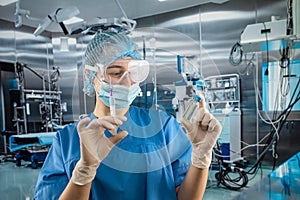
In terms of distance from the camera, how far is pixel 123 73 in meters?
0.87

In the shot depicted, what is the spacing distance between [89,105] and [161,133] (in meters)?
0.36

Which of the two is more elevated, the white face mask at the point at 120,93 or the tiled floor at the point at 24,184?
the white face mask at the point at 120,93

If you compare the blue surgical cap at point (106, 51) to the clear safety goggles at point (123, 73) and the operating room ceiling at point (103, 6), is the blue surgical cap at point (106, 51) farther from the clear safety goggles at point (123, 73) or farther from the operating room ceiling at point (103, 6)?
the operating room ceiling at point (103, 6)

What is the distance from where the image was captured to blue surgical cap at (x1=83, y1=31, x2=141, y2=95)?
0.91m

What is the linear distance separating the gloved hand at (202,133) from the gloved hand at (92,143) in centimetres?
23

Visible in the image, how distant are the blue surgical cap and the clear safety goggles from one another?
25 millimetres

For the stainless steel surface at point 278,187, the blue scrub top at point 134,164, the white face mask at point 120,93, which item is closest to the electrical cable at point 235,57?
the stainless steel surface at point 278,187

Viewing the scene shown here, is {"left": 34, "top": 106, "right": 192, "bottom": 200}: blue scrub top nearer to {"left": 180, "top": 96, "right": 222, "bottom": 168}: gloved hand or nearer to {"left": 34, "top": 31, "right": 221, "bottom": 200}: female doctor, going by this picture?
{"left": 34, "top": 31, "right": 221, "bottom": 200}: female doctor

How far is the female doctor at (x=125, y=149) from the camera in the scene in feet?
Answer: 2.65

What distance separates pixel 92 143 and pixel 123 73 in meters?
0.27

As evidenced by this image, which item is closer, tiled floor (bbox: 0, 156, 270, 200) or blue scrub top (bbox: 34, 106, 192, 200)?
blue scrub top (bbox: 34, 106, 192, 200)

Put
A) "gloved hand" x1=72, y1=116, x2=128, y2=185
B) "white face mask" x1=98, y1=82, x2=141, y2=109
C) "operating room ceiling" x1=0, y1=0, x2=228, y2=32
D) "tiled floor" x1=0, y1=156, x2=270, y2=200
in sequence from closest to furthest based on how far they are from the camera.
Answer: "gloved hand" x1=72, y1=116, x2=128, y2=185, "white face mask" x1=98, y1=82, x2=141, y2=109, "tiled floor" x1=0, y1=156, x2=270, y2=200, "operating room ceiling" x1=0, y1=0, x2=228, y2=32

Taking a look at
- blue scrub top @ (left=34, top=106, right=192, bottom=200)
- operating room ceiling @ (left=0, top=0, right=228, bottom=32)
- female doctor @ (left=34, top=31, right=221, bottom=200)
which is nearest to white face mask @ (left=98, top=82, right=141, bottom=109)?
female doctor @ (left=34, top=31, right=221, bottom=200)

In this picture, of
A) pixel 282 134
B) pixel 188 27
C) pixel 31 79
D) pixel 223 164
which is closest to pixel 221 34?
pixel 188 27
